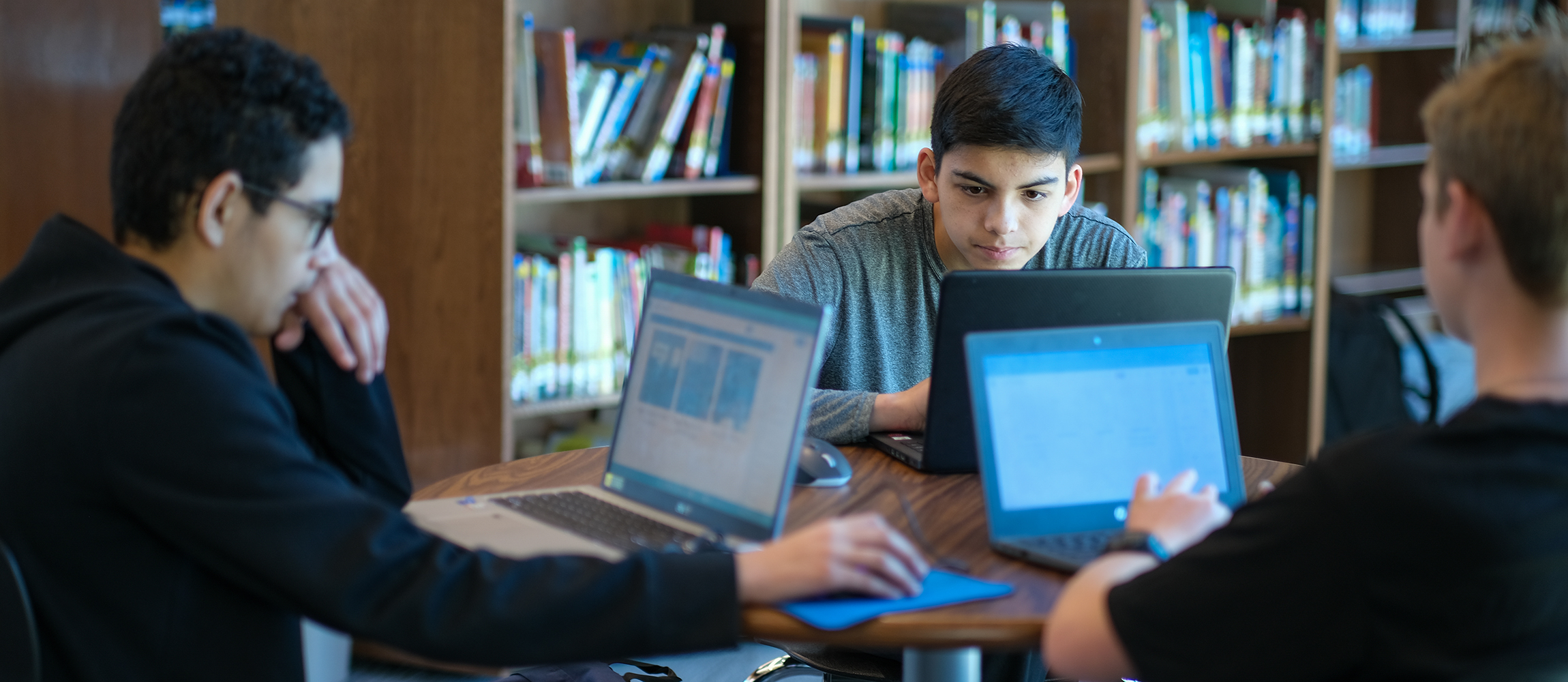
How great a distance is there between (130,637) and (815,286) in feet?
3.61

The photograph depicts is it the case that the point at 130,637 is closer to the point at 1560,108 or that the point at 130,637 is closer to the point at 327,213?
the point at 327,213

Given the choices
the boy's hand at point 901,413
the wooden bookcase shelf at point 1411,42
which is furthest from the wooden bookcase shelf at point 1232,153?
the boy's hand at point 901,413

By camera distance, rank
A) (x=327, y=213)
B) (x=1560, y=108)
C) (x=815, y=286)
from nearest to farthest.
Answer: (x=1560, y=108) → (x=327, y=213) → (x=815, y=286)

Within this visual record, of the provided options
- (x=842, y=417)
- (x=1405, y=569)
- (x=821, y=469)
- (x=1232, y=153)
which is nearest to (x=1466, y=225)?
→ (x=1405, y=569)

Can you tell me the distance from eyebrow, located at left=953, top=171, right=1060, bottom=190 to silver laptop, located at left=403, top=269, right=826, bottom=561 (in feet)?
1.98

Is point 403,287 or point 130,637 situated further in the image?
point 403,287

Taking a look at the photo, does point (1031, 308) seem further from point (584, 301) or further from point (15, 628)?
point (584, 301)

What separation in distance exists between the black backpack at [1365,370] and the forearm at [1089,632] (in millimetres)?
2805

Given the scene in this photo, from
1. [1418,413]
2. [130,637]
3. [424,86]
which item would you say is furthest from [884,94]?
[130,637]

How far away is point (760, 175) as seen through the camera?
115 inches

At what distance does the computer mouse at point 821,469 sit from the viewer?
1.57m

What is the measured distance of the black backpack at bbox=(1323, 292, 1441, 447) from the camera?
372cm

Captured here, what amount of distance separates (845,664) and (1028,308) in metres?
0.52

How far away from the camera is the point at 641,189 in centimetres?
279
